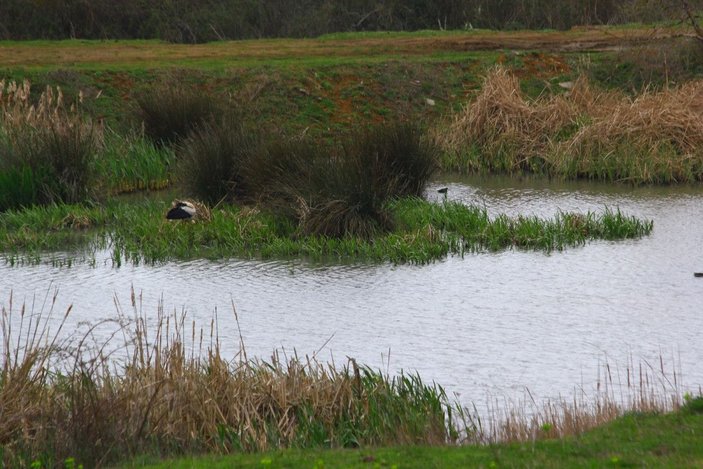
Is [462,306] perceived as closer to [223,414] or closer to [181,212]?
[223,414]

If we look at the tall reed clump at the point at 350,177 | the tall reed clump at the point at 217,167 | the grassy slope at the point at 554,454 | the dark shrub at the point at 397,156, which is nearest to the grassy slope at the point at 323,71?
the tall reed clump at the point at 217,167

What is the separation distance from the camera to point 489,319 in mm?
10500

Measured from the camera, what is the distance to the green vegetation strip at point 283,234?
13.5 metres

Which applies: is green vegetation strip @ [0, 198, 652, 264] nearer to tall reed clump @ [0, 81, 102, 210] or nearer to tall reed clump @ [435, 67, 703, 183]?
tall reed clump @ [0, 81, 102, 210]

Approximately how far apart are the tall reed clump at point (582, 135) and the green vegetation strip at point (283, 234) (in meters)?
3.75

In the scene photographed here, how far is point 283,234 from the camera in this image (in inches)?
557

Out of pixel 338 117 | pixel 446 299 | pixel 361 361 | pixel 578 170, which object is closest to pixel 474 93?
pixel 338 117

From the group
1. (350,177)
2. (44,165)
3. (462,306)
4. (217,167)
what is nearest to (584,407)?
(462,306)

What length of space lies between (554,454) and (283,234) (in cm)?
847

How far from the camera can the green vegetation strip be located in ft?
44.1

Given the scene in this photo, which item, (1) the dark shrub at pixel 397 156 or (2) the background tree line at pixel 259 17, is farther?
(2) the background tree line at pixel 259 17

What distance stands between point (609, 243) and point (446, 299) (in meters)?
3.32

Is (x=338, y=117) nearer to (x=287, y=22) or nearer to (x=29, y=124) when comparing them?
(x=29, y=124)

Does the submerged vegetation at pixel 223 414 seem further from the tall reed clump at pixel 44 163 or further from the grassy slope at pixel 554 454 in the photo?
the tall reed clump at pixel 44 163
